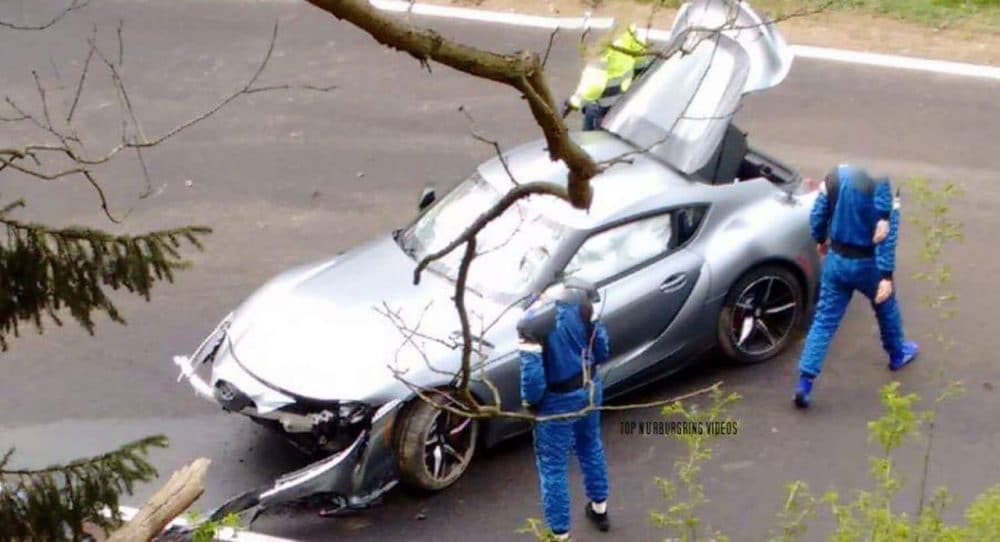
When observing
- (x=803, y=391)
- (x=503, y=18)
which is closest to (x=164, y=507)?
(x=803, y=391)

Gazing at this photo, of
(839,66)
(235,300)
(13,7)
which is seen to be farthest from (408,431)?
(13,7)

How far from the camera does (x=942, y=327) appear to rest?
9477 millimetres

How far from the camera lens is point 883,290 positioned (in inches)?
333

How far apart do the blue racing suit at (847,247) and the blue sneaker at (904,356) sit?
371 millimetres

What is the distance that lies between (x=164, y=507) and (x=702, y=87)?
4.41 meters

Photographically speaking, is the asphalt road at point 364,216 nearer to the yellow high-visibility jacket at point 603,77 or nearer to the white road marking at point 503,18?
the white road marking at point 503,18

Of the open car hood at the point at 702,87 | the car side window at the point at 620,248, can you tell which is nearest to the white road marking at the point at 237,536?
the car side window at the point at 620,248

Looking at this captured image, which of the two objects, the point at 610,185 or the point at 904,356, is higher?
the point at 610,185

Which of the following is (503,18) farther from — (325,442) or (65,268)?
(65,268)

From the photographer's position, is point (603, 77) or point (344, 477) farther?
point (603, 77)

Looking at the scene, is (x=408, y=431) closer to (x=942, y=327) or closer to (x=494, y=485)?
A: (x=494, y=485)

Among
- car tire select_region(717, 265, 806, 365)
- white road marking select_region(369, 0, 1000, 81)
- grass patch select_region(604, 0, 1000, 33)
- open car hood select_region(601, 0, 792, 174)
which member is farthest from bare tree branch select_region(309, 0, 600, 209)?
grass patch select_region(604, 0, 1000, 33)

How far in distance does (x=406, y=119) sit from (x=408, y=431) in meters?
5.96

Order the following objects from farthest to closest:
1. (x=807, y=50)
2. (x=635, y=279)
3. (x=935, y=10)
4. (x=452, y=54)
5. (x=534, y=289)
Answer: (x=935, y=10) < (x=807, y=50) < (x=635, y=279) < (x=534, y=289) < (x=452, y=54)
